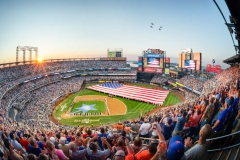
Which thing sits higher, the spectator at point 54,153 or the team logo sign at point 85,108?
the spectator at point 54,153

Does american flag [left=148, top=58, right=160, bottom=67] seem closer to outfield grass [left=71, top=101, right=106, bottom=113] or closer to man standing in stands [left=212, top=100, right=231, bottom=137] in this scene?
outfield grass [left=71, top=101, right=106, bottom=113]

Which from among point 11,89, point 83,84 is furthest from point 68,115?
point 83,84

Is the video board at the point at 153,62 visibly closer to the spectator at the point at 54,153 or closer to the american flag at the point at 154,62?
the american flag at the point at 154,62

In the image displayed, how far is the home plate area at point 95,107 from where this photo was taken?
3198 cm

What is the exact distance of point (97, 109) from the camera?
112 ft

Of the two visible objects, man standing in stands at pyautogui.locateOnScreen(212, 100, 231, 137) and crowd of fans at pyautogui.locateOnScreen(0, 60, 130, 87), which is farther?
crowd of fans at pyautogui.locateOnScreen(0, 60, 130, 87)

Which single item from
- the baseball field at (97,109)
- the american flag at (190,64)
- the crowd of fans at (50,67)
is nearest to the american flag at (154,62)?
the american flag at (190,64)

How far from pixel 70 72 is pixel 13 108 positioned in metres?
31.1

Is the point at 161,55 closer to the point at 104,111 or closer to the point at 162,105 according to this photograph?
the point at 162,105

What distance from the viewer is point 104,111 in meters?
33.3

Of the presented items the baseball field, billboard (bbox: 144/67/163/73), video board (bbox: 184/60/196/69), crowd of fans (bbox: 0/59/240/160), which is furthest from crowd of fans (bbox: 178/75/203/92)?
crowd of fans (bbox: 0/59/240/160)

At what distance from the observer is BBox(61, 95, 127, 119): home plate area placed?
31984 mm

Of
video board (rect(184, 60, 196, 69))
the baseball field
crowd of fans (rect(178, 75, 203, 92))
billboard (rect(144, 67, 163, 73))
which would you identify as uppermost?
video board (rect(184, 60, 196, 69))

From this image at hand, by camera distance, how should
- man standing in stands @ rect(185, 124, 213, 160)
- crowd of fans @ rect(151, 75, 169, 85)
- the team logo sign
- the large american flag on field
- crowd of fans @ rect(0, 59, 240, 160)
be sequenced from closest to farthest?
man standing in stands @ rect(185, 124, 213, 160) < crowd of fans @ rect(0, 59, 240, 160) < the team logo sign < the large american flag on field < crowd of fans @ rect(151, 75, 169, 85)
